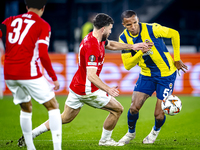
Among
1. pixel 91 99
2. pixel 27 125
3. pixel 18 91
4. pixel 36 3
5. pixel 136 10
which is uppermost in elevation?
pixel 136 10

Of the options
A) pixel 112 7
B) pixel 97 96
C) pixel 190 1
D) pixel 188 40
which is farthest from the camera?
pixel 190 1

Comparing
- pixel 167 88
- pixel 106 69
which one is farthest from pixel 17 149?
pixel 106 69

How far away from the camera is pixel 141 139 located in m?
5.71

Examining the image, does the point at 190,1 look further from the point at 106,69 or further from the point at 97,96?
the point at 97,96

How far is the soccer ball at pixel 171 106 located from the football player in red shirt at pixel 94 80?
0.72m

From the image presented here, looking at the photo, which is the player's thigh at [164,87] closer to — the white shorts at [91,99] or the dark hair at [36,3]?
the white shorts at [91,99]

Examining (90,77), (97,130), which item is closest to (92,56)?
(90,77)

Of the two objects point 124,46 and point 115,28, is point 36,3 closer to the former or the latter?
point 124,46

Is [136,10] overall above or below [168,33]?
above

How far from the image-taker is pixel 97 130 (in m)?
6.48

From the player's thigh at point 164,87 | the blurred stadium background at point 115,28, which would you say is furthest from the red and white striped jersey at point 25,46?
the blurred stadium background at point 115,28

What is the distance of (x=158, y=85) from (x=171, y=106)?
0.58 meters

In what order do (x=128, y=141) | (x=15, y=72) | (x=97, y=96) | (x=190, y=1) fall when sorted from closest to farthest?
(x=15, y=72) → (x=97, y=96) → (x=128, y=141) → (x=190, y=1)

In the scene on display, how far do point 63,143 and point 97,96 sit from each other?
1149mm
